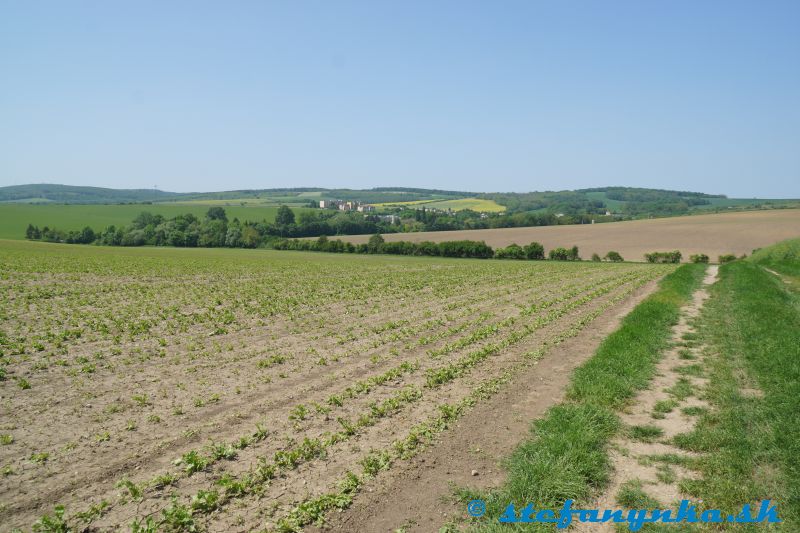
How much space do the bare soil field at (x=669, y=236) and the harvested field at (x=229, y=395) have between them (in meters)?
65.2

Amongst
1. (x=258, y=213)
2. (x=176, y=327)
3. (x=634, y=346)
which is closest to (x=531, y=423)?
(x=634, y=346)

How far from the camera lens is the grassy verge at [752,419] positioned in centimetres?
607

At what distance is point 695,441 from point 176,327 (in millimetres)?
15997

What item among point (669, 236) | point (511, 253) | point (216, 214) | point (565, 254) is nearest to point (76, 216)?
point (216, 214)

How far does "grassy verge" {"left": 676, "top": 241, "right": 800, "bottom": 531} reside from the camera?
607cm

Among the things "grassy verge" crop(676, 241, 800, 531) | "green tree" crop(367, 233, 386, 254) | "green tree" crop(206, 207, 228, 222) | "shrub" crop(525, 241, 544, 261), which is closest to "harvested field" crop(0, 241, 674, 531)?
"grassy verge" crop(676, 241, 800, 531)

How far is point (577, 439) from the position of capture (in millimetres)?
7742

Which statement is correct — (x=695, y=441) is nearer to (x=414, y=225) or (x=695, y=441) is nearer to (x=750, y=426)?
(x=750, y=426)

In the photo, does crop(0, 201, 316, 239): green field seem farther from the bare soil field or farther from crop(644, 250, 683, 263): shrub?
crop(644, 250, 683, 263): shrub

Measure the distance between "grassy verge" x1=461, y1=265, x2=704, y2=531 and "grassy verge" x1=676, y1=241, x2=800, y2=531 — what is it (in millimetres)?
1199

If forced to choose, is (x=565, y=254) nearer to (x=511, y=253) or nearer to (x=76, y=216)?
(x=511, y=253)

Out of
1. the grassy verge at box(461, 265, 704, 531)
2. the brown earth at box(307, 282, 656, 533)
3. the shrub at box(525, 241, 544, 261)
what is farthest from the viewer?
the shrub at box(525, 241, 544, 261)

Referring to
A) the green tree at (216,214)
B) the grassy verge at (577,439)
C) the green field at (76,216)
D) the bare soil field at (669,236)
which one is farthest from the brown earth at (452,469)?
the green tree at (216,214)

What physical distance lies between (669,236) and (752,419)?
308ft
